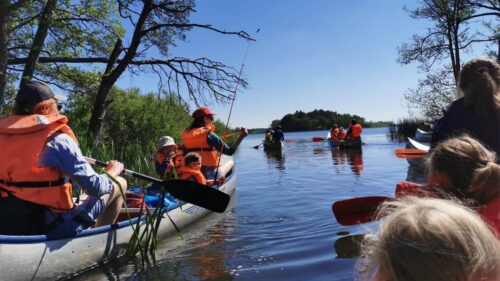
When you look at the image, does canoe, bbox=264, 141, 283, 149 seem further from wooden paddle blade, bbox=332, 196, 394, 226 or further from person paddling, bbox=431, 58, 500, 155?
person paddling, bbox=431, 58, 500, 155

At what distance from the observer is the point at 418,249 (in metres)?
1.05

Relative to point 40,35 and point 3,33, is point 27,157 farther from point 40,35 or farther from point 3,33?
point 40,35

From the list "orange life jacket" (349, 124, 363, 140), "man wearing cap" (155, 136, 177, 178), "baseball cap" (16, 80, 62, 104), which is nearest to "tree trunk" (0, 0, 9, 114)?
"man wearing cap" (155, 136, 177, 178)

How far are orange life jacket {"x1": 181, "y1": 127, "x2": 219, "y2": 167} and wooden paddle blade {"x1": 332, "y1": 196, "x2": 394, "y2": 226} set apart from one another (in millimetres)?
3819

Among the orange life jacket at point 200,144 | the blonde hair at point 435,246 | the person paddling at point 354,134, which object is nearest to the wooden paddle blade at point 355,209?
the blonde hair at point 435,246

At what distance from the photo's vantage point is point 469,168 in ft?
6.93

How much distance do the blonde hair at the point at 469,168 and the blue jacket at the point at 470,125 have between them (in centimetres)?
71

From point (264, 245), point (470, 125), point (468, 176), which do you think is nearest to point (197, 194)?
point (264, 245)

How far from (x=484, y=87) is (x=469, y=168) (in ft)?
2.88

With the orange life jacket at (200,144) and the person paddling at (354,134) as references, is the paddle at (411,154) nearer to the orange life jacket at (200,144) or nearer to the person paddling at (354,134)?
the orange life jacket at (200,144)

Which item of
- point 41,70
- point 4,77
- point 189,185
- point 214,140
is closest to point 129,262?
point 189,185

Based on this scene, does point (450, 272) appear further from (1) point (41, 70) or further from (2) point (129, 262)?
(1) point (41, 70)

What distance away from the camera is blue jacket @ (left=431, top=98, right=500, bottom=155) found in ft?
9.13

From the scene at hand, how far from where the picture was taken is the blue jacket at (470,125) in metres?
2.78
